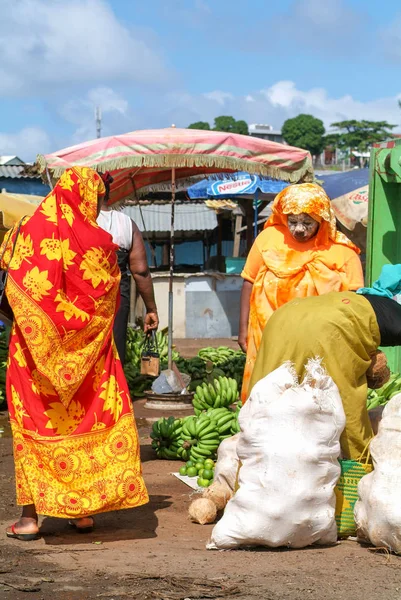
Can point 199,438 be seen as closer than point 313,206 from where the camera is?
No

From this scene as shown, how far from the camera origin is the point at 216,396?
25.2ft

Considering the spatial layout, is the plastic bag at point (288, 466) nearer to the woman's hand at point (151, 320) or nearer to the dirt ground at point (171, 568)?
the dirt ground at point (171, 568)

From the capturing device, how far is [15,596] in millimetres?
3971

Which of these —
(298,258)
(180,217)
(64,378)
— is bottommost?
(64,378)

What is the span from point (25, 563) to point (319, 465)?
149 centimetres

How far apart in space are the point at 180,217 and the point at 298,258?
18.0 m

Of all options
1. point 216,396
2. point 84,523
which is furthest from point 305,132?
point 84,523

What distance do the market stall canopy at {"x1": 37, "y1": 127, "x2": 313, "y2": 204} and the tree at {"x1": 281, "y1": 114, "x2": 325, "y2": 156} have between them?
70.9m

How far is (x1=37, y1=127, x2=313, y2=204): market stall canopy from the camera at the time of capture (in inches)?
368

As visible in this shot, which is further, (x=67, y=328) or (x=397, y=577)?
(x=67, y=328)

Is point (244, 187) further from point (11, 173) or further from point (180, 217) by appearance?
point (11, 173)

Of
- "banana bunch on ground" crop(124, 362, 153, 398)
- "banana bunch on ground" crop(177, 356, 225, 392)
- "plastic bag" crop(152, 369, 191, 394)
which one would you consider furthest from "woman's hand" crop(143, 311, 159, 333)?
"banana bunch on ground" crop(124, 362, 153, 398)

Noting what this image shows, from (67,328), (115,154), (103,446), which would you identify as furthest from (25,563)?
(115,154)

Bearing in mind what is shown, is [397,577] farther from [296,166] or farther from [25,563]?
[296,166]
